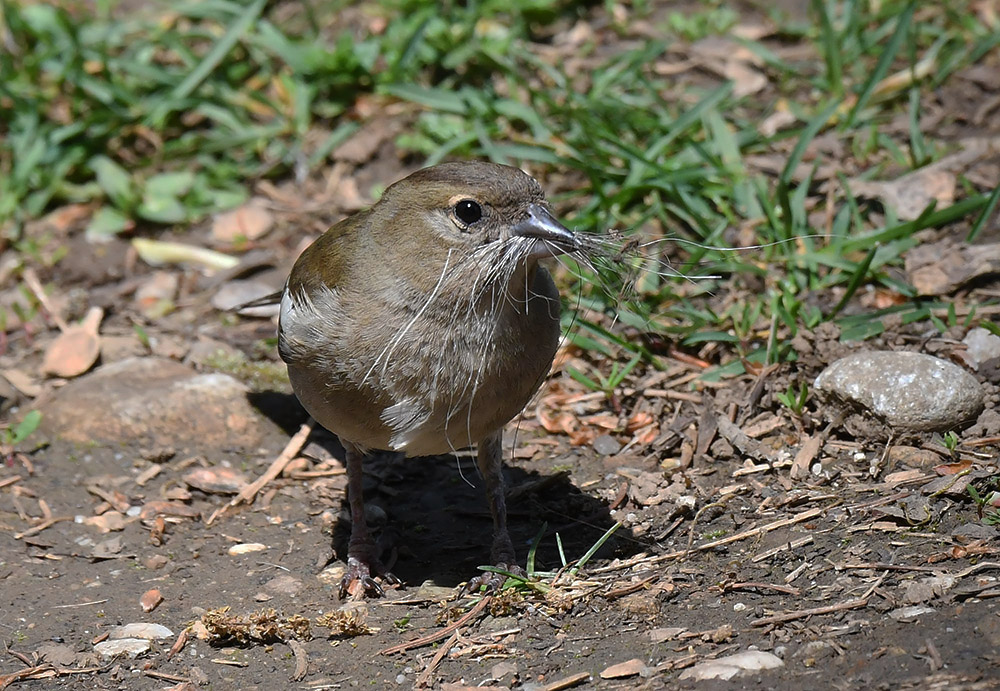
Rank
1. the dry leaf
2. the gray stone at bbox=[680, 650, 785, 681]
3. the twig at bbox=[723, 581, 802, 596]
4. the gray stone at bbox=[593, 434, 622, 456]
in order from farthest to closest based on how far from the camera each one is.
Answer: the dry leaf < the gray stone at bbox=[593, 434, 622, 456] < the twig at bbox=[723, 581, 802, 596] < the gray stone at bbox=[680, 650, 785, 681]

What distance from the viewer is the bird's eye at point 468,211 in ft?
12.8

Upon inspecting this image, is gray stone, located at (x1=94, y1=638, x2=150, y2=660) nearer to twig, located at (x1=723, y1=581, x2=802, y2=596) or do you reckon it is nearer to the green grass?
twig, located at (x1=723, y1=581, x2=802, y2=596)

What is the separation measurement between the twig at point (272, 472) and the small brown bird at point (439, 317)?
100 cm

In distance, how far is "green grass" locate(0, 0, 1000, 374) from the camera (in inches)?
224

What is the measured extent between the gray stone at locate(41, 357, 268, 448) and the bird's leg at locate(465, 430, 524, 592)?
1.55 m

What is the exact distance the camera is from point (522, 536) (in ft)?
15.6

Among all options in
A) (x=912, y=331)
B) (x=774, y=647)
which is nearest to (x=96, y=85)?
(x=912, y=331)

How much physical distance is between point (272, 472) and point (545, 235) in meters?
2.09

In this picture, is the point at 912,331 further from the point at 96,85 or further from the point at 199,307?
the point at 96,85

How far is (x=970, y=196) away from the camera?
5695 mm

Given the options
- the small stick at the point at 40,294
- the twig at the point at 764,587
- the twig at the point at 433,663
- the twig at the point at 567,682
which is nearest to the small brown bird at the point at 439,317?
the twig at the point at 433,663

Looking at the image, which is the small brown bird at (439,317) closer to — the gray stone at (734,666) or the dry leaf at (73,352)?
the gray stone at (734,666)

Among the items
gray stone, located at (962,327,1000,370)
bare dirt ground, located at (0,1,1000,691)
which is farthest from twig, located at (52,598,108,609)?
gray stone, located at (962,327,1000,370)

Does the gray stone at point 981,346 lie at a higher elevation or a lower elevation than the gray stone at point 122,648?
higher
